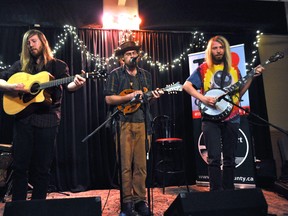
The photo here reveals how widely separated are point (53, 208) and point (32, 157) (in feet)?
2.32

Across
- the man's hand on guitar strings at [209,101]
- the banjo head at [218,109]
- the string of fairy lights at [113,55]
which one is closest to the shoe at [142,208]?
the banjo head at [218,109]

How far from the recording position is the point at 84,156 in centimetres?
442

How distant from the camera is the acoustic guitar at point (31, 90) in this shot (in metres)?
2.39

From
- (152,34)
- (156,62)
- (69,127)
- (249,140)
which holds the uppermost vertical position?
(152,34)

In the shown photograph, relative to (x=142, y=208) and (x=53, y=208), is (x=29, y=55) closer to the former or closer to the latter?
(x=53, y=208)

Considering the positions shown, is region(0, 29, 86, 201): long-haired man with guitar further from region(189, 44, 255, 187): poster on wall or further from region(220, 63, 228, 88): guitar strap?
region(189, 44, 255, 187): poster on wall

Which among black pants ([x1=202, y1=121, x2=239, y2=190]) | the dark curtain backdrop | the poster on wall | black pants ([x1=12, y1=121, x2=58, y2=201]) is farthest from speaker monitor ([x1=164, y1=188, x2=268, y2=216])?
the dark curtain backdrop

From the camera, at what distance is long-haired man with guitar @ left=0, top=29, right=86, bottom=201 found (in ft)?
7.41

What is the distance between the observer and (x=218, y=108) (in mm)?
2672

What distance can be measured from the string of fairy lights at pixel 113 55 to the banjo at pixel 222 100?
88.6 inches

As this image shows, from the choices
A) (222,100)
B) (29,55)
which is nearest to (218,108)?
(222,100)

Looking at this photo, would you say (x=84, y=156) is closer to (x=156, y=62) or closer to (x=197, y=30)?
(x=156, y=62)

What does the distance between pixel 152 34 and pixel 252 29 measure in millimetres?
1847

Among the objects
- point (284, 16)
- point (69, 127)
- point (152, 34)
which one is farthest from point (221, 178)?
point (284, 16)
